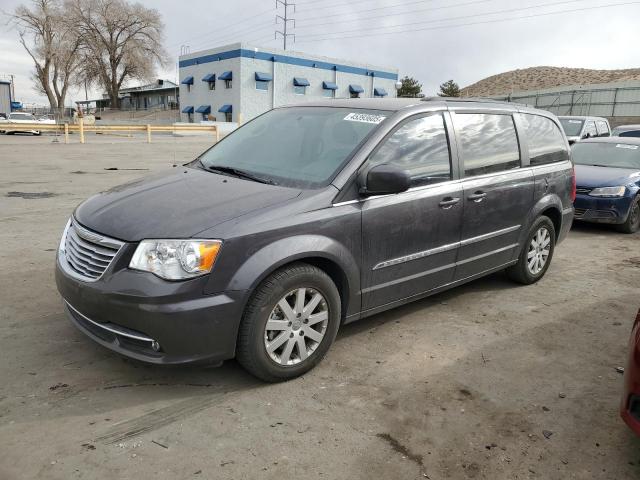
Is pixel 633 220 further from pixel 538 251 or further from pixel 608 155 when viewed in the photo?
pixel 538 251

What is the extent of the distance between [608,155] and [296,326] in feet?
27.1

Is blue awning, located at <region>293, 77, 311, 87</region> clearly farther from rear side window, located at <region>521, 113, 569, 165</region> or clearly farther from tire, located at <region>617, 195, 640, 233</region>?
rear side window, located at <region>521, 113, 569, 165</region>

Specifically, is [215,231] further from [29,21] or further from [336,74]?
[29,21]

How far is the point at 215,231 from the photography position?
2.99 meters

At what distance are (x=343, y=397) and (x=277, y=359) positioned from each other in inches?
18.2

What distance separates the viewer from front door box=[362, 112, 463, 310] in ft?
12.1

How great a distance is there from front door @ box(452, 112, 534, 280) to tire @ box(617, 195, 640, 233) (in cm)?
435

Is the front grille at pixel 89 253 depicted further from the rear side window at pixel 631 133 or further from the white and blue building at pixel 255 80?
the white and blue building at pixel 255 80

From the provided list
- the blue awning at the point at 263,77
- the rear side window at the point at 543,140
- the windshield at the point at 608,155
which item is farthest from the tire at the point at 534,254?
the blue awning at the point at 263,77

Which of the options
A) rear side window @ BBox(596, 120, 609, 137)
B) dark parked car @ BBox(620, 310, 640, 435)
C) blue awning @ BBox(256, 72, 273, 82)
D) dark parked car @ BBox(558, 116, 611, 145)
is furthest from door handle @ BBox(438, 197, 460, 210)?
blue awning @ BBox(256, 72, 273, 82)

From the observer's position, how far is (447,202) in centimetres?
414

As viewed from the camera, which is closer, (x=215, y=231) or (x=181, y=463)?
(x=181, y=463)

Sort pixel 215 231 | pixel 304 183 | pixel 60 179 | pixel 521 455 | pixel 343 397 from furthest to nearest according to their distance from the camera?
pixel 60 179, pixel 304 183, pixel 343 397, pixel 215 231, pixel 521 455

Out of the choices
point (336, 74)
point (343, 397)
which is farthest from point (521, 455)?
point (336, 74)
